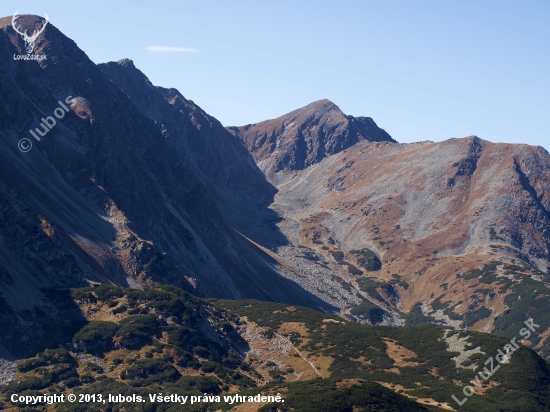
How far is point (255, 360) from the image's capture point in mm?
110125

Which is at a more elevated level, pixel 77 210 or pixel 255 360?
pixel 77 210

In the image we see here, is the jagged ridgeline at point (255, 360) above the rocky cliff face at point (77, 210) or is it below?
below

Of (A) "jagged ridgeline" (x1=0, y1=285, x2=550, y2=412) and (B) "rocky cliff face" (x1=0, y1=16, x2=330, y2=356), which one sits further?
(B) "rocky cliff face" (x1=0, y1=16, x2=330, y2=356)

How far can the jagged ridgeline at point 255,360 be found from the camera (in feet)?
261

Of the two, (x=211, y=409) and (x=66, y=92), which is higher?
(x=66, y=92)

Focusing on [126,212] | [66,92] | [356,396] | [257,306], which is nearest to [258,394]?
[356,396]

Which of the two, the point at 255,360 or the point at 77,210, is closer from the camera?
the point at 255,360

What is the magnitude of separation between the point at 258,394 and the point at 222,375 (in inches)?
789

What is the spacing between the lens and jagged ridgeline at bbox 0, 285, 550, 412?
3132 inches

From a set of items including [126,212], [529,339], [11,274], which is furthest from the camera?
[529,339]

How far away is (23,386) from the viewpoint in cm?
8125

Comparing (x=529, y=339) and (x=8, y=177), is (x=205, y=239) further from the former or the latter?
(x=529, y=339)

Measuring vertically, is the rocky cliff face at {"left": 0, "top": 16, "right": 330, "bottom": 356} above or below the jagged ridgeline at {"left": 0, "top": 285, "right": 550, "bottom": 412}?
above

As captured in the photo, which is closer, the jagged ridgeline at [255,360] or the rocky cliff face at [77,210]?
the jagged ridgeline at [255,360]
